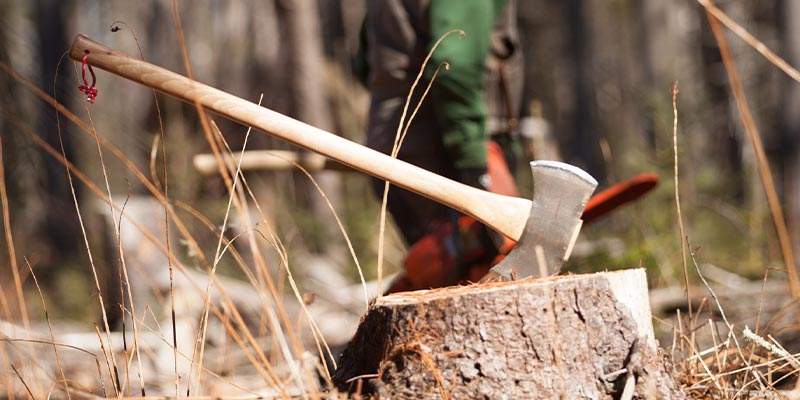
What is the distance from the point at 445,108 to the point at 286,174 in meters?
7.10

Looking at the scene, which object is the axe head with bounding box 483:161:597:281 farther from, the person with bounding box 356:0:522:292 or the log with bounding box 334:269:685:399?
the person with bounding box 356:0:522:292

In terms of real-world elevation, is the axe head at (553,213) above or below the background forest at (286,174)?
above

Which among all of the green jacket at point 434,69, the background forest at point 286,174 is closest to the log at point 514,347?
the background forest at point 286,174

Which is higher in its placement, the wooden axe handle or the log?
the wooden axe handle

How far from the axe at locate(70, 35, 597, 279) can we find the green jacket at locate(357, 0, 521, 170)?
44.1 inches

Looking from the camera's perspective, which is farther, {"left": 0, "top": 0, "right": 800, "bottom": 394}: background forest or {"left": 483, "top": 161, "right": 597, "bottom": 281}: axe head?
{"left": 0, "top": 0, "right": 800, "bottom": 394}: background forest

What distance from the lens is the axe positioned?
1.82 m

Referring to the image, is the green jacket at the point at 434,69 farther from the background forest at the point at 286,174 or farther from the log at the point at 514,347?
the log at the point at 514,347

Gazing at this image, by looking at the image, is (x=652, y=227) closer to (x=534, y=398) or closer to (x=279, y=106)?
(x=534, y=398)

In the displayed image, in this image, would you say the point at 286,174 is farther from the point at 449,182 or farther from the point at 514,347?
the point at 514,347

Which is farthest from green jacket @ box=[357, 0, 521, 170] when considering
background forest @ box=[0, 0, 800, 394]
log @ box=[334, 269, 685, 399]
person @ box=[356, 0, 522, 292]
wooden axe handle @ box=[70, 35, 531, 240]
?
log @ box=[334, 269, 685, 399]

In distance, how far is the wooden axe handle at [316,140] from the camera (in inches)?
71.5

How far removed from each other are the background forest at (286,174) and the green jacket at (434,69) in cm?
74

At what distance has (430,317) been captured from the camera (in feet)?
5.31
